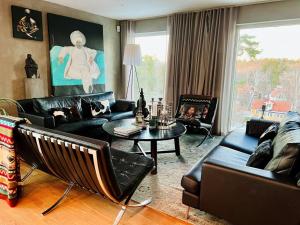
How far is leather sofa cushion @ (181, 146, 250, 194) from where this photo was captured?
1772 mm

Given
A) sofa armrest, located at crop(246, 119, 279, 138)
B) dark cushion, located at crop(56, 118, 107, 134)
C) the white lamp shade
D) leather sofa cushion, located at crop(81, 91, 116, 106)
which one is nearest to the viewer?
sofa armrest, located at crop(246, 119, 279, 138)

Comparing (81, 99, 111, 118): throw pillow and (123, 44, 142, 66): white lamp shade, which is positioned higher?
(123, 44, 142, 66): white lamp shade

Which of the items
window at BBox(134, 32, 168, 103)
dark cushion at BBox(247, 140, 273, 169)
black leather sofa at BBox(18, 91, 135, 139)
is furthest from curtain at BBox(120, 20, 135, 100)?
dark cushion at BBox(247, 140, 273, 169)

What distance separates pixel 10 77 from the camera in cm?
361

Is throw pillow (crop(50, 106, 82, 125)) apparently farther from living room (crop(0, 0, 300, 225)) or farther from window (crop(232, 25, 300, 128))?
window (crop(232, 25, 300, 128))

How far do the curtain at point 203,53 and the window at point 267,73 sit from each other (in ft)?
0.77

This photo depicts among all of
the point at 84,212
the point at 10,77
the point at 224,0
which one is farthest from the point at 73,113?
the point at 224,0

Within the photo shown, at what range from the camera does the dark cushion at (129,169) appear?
5.83 feet

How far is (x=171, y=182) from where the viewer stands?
8.36 ft

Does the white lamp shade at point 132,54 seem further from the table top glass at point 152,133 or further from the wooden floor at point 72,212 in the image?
the wooden floor at point 72,212

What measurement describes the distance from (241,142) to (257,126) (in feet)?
1.61

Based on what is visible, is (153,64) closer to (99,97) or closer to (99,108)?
(99,97)

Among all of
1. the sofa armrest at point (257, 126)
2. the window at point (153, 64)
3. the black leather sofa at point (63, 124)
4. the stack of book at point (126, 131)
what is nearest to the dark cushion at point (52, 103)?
the black leather sofa at point (63, 124)

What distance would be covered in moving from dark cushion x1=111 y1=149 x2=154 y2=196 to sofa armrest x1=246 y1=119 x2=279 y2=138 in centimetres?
170
